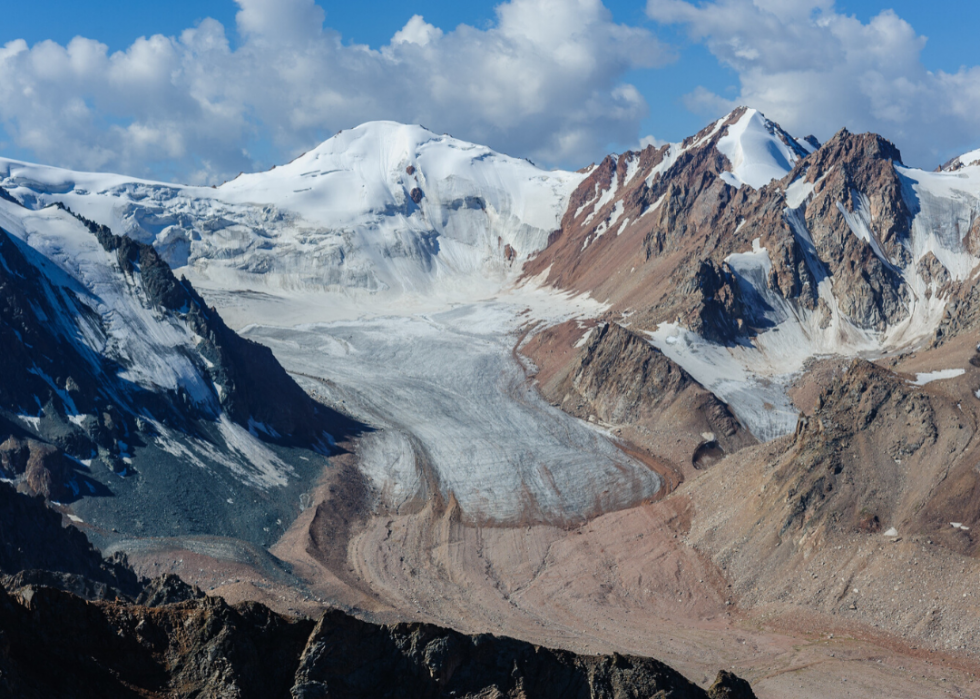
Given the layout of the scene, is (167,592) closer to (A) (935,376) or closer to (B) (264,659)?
(B) (264,659)

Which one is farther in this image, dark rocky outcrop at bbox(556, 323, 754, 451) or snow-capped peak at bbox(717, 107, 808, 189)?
snow-capped peak at bbox(717, 107, 808, 189)

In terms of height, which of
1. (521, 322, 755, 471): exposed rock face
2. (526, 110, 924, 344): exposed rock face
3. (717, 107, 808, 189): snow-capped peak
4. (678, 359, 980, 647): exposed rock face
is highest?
(717, 107, 808, 189): snow-capped peak

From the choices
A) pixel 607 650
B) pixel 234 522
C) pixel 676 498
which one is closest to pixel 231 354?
pixel 234 522

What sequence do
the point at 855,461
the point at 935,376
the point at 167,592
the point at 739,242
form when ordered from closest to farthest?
the point at 167,592, the point at 855,461, the point at 935,376, the point at 739,242

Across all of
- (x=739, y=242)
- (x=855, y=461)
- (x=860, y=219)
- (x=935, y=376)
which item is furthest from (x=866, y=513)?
(x=860, y=219)

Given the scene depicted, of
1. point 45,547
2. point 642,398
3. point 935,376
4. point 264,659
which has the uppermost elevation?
point 935,376

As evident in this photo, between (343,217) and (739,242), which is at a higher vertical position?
(343,217)

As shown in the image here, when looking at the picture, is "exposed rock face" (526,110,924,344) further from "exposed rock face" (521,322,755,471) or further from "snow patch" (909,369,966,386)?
"snow patch" (909,369,966,386)

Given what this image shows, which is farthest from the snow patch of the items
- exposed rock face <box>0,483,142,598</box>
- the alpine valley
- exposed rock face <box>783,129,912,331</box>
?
exposed rock face <box>783,129,912,331</box>
